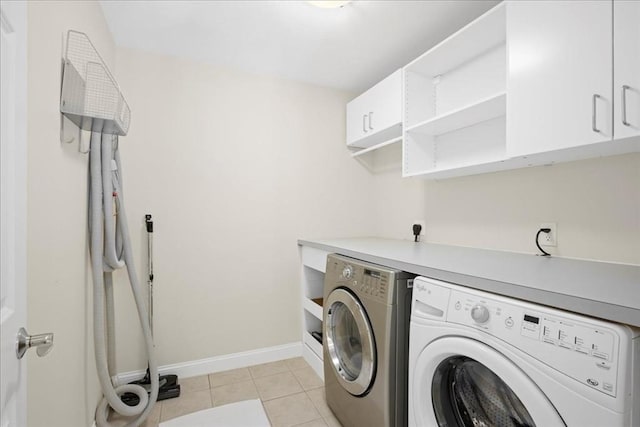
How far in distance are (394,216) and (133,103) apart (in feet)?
7.13

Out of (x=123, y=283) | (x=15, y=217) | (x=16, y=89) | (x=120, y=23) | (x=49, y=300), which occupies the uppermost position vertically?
(x=120, y=23)

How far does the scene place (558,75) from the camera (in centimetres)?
120

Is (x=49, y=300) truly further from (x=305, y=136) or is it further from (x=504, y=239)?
(x=504, y=239)

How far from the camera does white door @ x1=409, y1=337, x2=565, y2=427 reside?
988 mm

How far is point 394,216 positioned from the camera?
2.67 meters

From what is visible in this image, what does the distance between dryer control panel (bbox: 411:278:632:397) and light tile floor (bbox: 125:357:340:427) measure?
119 centimetres

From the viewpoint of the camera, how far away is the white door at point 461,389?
99cm

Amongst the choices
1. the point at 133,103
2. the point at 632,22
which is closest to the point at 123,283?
the point at 133,103

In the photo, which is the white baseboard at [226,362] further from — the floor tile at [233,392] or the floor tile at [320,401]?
the floor tile at [320,401]

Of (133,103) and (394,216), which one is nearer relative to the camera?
(133,103)

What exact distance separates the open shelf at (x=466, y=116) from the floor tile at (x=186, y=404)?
2.21 metres

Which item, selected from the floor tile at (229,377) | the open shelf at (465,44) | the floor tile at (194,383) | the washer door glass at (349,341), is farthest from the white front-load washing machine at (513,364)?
the floor tile at (194,383)

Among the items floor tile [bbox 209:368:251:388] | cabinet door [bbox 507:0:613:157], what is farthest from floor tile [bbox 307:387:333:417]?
cabinet door [bbox 507:0:613:157]

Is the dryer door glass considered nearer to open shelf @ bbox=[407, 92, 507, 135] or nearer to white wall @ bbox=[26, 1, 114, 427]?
open shelf @ bbox=[407, 92, 507, 135]
